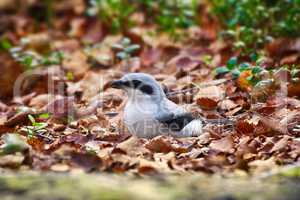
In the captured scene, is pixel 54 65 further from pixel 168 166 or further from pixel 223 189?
pixel 223 189

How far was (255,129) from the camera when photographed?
18.2ft

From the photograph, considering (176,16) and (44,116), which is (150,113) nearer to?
(44,116)

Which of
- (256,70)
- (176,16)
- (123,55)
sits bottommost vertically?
(256,70)

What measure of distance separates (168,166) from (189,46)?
15.6 ft

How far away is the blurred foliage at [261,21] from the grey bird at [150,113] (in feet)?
7.12

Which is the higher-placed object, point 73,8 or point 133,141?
point 73,8

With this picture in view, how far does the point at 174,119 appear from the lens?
5680 millimetres

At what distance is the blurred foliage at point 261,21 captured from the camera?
793cm

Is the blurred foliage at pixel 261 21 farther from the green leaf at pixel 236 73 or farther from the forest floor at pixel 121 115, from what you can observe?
the green leaf at pixel 236 73

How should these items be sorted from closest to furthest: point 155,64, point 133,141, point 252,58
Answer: point 133,141 < point 252,58 < point 155,64

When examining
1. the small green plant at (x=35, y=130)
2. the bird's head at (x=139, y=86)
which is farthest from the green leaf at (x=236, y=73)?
the small green plant at (x=35, y=130)

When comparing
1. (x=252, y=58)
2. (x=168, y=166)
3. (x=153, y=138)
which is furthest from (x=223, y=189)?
(x=252, y=58)

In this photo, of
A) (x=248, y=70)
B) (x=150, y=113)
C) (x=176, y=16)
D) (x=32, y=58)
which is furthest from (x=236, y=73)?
(x=176, y=16)

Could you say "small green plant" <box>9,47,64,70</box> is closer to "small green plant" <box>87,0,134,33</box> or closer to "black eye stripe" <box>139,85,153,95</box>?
"small green plant" <box>87,0,134,33</box>
